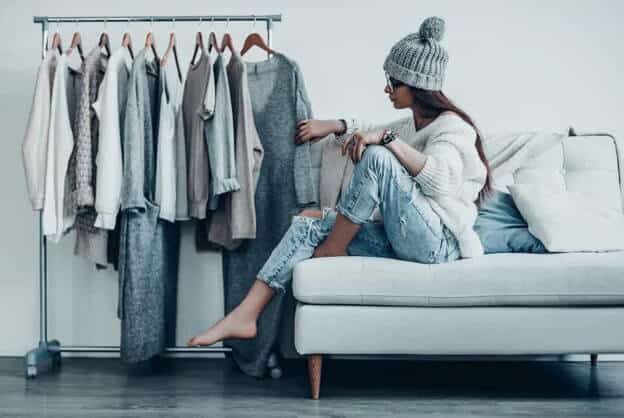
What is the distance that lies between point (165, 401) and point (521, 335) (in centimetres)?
110

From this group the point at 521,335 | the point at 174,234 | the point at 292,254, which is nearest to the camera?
the point at 521,335

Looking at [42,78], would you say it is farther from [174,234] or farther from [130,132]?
[174,234]

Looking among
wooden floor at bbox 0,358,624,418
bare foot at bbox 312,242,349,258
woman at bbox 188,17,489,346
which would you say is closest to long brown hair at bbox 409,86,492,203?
woman at bbox 188,17,489,346

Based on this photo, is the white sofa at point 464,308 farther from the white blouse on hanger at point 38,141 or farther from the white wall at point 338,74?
the white blouse on hanger at point 38,141

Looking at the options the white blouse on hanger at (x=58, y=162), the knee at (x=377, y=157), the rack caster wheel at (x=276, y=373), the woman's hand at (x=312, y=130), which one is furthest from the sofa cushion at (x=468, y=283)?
the white blouse on hanger at (x=58, y=162)

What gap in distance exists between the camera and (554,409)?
6.36 feet

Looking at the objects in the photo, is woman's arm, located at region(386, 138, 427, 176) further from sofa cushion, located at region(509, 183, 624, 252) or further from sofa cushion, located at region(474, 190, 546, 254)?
sofa cushion, located at region(509, 183, 624, 252)

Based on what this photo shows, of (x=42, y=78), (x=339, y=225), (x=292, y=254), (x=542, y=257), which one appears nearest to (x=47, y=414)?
(x=292, y=254)

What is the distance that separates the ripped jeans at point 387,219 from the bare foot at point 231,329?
0.14m

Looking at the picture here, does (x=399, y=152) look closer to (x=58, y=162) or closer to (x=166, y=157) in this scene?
(x=166, y=157)

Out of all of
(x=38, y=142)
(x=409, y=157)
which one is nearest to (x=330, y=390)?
(x=409, y=157)

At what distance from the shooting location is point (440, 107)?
90.1 inches

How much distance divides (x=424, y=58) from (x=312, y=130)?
1.68 ft

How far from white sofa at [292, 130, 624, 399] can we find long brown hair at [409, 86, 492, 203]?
14.9 inches
